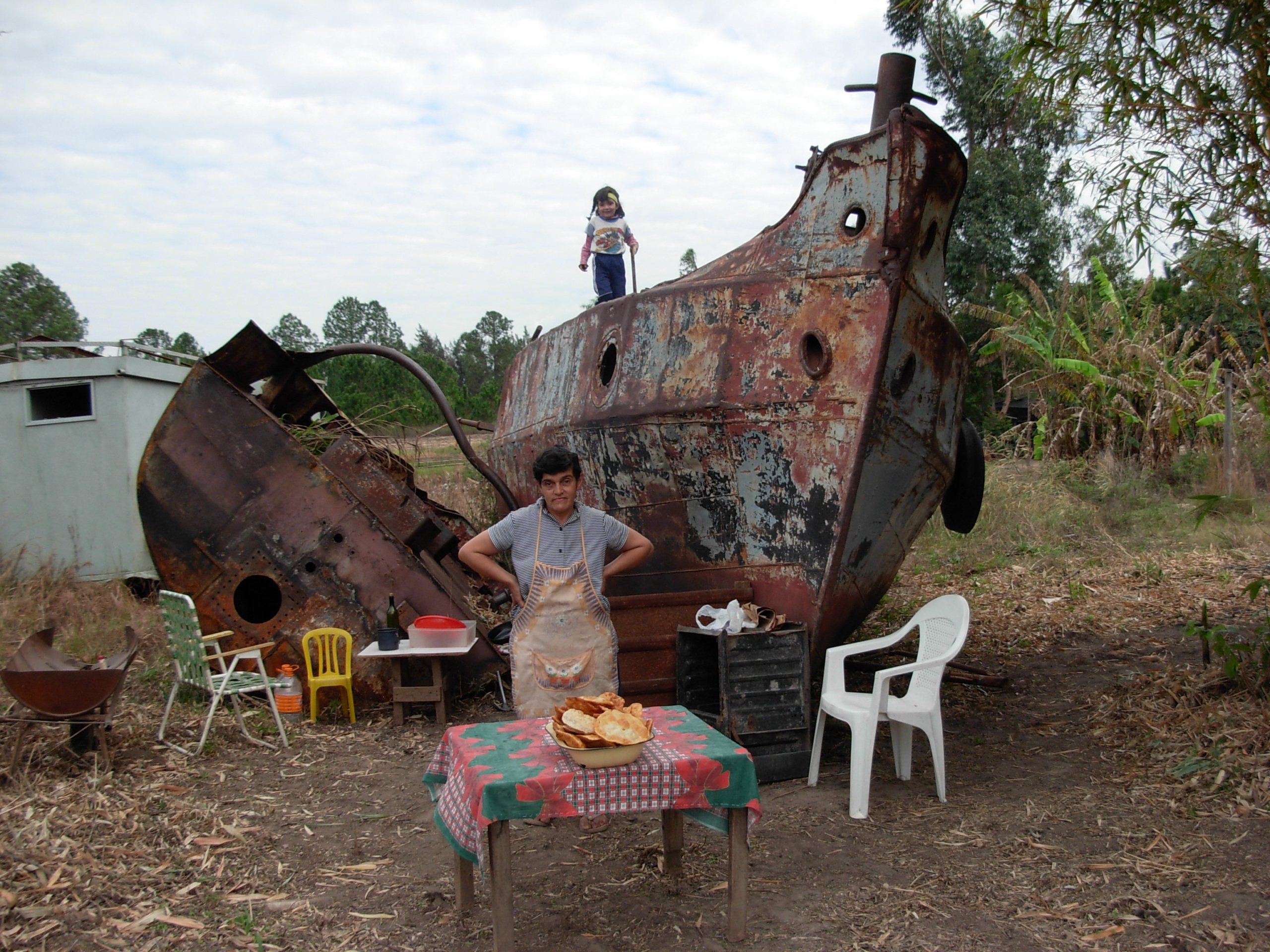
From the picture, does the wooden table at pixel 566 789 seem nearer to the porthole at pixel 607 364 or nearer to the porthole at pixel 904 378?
the porthole at pixel 904 378

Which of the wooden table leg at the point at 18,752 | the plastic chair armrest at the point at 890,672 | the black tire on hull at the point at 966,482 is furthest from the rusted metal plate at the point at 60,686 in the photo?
the black tire on hull at the point at 966,482

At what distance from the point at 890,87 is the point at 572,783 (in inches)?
190

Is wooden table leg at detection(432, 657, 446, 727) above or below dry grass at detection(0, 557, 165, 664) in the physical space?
below

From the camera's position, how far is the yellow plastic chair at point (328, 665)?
655 centimetres

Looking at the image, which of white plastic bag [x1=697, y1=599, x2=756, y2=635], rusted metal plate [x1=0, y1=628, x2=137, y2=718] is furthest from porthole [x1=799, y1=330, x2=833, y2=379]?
rusted metal plate [x1=0, y1=628, x2=137, y2=718]

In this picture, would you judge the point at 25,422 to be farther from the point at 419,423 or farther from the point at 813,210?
the point at 419,423

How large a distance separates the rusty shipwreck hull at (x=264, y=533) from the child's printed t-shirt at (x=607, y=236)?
11.2ft

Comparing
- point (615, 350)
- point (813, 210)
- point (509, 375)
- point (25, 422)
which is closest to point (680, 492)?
point (615, 350)

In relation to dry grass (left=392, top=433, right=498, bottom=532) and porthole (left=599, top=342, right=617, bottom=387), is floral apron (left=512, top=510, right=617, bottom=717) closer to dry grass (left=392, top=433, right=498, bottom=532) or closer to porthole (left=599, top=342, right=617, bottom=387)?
porthole (left=599, top=342, right=617, bottom=387)

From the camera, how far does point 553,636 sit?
14.2 feet

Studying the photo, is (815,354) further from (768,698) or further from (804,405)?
(768,698)

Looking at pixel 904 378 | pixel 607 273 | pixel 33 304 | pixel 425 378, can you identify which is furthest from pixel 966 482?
pixel 33 304

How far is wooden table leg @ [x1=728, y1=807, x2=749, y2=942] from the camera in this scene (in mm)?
3309

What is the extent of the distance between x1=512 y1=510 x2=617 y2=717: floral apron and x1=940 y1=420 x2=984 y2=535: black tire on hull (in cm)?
385
